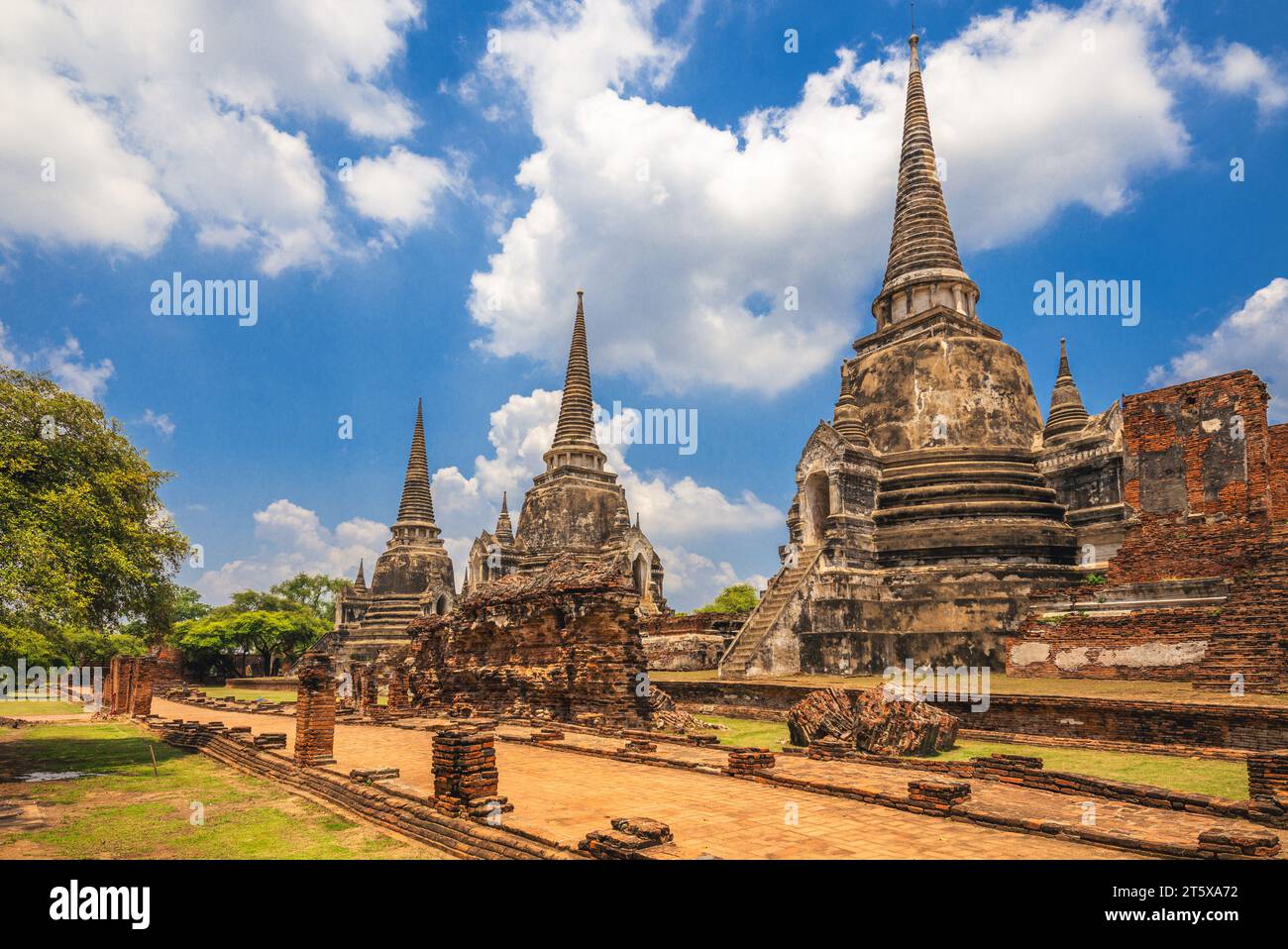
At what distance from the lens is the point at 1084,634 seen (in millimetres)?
16484

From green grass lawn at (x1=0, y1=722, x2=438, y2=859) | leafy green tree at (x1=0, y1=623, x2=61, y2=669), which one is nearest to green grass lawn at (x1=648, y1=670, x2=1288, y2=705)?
green grass lawn at (x1=0, y1=722, x2=438, y2=859)

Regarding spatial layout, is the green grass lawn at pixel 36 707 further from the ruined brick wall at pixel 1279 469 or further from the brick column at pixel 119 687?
the ruined brick wall at pixel 1279 469

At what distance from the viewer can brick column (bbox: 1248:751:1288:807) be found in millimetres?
6945

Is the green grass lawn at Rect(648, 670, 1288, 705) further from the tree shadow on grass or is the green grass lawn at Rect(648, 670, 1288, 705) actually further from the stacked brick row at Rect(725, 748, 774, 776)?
the tree shadow on grass

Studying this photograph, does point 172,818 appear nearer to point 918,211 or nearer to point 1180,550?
point 1180,550

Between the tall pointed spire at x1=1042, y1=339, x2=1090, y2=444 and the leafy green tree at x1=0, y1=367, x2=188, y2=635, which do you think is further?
the tall pointed spire at x1=1042, y1=339, x2=1090, y2=444

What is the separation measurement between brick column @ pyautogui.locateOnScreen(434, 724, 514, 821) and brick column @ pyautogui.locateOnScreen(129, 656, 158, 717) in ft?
61.8

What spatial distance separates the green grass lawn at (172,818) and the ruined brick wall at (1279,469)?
2276cm

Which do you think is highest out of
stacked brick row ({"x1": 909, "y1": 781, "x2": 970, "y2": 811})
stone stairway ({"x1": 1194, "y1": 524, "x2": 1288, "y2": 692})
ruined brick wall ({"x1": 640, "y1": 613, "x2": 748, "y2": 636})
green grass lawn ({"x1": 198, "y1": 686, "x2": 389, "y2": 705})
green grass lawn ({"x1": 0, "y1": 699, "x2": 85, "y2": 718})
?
stone stairway ({"x1": 1194, "y1": 524, "x2": 1288, "y2": 692})

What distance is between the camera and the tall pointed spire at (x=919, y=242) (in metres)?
28.1

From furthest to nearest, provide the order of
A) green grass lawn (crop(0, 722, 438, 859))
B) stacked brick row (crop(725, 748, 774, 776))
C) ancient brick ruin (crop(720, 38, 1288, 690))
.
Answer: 1. ancient brick ruin (crop(720, 38, 1288, 690))
2. stacked brick row (crop(725, 748, 774, 776))
3. green grass lawn (crop(0, 722, 438, 859))

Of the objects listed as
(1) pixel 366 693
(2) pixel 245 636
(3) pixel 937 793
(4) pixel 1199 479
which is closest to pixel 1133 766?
(3) pixel 937 793
